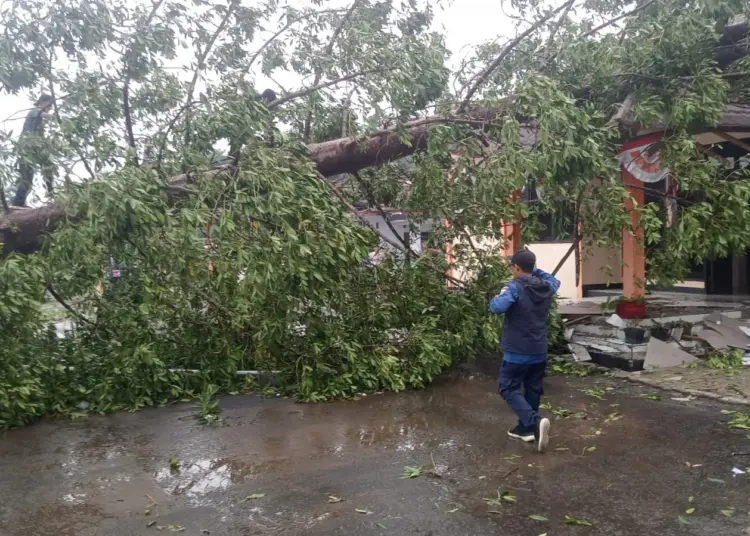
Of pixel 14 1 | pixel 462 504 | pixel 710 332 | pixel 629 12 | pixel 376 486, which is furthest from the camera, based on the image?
pixel 710 332

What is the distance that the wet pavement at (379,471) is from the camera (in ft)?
11.9

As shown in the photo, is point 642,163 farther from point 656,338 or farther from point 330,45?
point 330,45

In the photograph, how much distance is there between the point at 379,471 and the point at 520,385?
1239mm

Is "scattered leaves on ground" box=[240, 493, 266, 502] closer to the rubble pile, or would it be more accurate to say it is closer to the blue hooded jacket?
the blue hooded jacket

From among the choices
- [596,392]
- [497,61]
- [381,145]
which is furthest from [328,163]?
[596,392]

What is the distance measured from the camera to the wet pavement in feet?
11.9

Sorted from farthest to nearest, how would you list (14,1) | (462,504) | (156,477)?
1. (14,1)
2. (156,477)
3. (462,504)

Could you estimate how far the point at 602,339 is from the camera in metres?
8.12

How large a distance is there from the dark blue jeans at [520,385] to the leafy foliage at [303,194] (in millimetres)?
1617

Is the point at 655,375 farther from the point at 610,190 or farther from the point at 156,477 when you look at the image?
the point at 156,477

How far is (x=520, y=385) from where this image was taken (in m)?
4.87

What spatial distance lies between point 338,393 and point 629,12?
5278mm

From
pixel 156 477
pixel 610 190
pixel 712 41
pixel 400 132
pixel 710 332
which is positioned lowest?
pixel 156 477

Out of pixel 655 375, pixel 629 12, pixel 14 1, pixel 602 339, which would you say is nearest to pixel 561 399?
pixel 655 375
